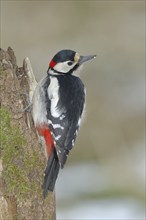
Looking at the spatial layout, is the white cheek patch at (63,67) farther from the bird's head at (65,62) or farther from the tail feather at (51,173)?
the tail feather at (51,173)

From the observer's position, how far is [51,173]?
13.1ft

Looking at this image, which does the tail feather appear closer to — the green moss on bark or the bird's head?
the green moss on bark

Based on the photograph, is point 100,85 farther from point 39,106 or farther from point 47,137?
point 47,137

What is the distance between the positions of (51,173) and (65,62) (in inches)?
35.0

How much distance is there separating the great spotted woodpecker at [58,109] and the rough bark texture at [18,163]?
0.22ft

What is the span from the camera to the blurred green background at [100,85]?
22.3 feet

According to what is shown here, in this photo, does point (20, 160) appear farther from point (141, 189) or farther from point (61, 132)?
point (141, 189)

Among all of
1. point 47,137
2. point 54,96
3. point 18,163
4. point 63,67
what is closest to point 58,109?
point 54,96

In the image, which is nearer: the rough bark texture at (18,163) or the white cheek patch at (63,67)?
the rough bark texture at (18,163)

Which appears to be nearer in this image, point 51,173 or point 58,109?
point 51,173

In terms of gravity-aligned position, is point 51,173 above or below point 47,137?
below

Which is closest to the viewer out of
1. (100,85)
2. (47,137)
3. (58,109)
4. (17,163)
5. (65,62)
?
(17,163)

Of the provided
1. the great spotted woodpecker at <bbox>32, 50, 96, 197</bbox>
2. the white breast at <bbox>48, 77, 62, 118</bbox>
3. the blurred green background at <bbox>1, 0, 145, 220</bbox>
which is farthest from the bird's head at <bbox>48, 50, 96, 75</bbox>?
the blurred green background at <bbox>1, 0, 145, 220</bbox>

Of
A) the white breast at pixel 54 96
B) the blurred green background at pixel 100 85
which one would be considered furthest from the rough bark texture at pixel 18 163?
the blurred green background at pixel 100 85
